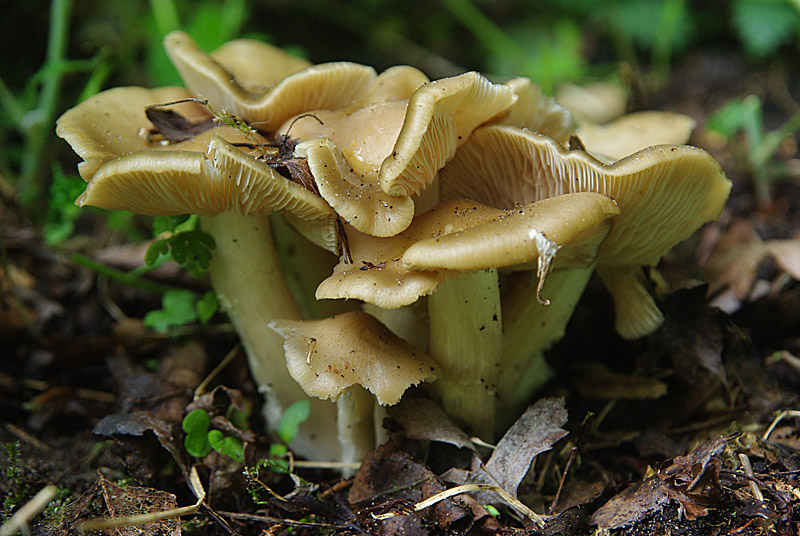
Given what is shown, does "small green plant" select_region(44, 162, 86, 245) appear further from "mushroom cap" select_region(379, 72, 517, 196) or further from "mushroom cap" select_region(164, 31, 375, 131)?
"mushroom cap" select_region(379, 72, 517, 196)

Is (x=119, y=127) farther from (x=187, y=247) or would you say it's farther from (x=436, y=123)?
(x=436, y=123)

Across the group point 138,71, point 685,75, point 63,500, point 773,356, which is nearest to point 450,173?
point 773,356

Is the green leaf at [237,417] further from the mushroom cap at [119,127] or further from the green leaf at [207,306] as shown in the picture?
the mushroom cap at [119,127]

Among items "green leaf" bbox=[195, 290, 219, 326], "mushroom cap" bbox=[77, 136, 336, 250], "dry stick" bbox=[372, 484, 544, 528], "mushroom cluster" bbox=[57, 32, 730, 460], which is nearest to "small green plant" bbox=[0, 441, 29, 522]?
"green leaf" bbox=[195, 290, 219, 326]

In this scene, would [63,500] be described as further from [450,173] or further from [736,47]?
[736,47]

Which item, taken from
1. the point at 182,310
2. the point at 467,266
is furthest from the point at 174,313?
the point at 467,266
